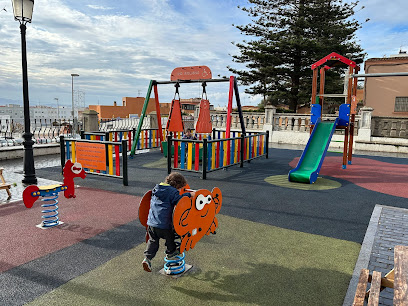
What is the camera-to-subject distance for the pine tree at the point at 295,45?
2733 centimetres

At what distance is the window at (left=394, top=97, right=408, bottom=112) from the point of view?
25953mm

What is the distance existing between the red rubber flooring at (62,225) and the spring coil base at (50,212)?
15cm

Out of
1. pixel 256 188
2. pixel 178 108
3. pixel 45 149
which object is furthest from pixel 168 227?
pixel 45 149

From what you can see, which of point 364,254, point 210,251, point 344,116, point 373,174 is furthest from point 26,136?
point 373,174

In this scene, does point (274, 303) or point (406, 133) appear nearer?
point (274, 303)

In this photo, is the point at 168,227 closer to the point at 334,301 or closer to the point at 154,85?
the point at 334,301

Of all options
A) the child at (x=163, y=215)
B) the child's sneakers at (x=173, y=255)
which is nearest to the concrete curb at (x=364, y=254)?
the child's sneakers at (x=173, y=255)

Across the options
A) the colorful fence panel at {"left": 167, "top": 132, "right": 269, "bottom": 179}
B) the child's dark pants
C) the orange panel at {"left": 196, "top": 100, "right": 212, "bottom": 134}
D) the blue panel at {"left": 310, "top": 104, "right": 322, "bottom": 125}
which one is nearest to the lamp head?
the colorful fence panel at {"left": 167, "top": 132, "right": 269, "bottom": 179}

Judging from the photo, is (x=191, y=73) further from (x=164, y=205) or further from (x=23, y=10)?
(x=164, y=205)

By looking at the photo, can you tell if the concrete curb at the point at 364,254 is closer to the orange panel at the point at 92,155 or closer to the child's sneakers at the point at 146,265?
the child's sneakers at the point at 146,265

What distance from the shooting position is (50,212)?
567 cm

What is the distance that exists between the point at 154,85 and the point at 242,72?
18.6 metres

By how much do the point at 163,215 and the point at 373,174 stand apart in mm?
9641

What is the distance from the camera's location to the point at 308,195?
8070mm
